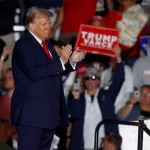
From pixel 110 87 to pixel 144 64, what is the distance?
62 cm

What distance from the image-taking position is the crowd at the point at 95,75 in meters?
8.29

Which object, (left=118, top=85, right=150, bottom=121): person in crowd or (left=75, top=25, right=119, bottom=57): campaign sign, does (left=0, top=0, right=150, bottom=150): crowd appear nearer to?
(left=118, top=85, right=150, bottom=121): person in crowd

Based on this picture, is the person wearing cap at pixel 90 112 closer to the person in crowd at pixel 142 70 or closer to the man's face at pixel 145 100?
the man's face at pixel 145 100

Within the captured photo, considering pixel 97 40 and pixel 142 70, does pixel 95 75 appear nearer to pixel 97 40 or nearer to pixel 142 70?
pixel 97 40

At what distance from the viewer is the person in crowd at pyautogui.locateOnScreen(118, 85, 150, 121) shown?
8.29 metres

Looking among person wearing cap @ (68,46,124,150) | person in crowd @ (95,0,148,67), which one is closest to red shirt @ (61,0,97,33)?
person in crowd @ (95,0,148,67)

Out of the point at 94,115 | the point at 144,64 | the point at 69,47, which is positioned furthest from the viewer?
the point at 144,64

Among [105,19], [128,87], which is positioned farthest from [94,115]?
[105,19]

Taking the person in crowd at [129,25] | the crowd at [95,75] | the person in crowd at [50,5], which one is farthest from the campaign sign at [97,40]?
the person in crowd at [50,5]

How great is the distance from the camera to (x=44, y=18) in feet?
20.3

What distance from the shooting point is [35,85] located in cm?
617

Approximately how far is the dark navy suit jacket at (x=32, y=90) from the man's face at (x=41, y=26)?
66mm

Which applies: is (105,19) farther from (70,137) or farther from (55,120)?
(55,120)

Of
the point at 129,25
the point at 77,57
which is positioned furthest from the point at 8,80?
the point at 77,57
